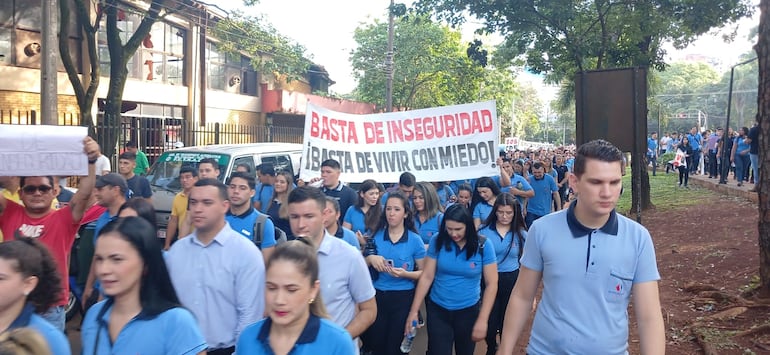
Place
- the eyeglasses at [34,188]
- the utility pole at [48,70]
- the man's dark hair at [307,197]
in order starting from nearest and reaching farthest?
the man's dark hair at [307,197], the eyeglasses at [34,188], the utility pole at [48,70]

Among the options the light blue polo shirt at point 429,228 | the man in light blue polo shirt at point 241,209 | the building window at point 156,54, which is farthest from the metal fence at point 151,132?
the light blue polo shirt at point 429,228

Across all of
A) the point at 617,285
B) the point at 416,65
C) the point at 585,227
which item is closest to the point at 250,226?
the point at 585,227

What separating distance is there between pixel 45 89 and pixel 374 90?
25504 mm

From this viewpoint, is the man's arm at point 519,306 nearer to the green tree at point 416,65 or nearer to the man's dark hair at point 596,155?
the man's dark hair at point 596,155

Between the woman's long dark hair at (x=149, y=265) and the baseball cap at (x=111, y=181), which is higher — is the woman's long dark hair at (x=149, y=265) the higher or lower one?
the lower one

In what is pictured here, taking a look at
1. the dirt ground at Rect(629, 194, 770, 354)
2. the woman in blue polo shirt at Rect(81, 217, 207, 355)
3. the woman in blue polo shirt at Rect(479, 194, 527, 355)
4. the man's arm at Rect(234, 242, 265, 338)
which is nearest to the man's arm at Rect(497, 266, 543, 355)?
the man's arm at Rect(234, 242, 265, 338)

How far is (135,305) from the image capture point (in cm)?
270

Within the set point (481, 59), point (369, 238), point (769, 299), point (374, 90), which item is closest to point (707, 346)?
point (769, 299)

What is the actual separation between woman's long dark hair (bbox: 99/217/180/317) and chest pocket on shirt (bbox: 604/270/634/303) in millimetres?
1849

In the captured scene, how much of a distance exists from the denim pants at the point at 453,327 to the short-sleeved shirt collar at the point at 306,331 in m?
2.65

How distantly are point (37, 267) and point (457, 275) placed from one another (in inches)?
124

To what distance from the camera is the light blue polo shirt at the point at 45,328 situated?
256cm

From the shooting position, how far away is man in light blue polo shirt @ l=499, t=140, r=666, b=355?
3.06 metres

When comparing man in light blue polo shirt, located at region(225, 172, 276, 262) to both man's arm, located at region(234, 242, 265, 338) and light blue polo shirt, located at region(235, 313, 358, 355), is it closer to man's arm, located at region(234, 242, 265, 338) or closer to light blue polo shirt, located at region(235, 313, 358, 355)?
man's arm, located at region(234, 242, 265, 338)
